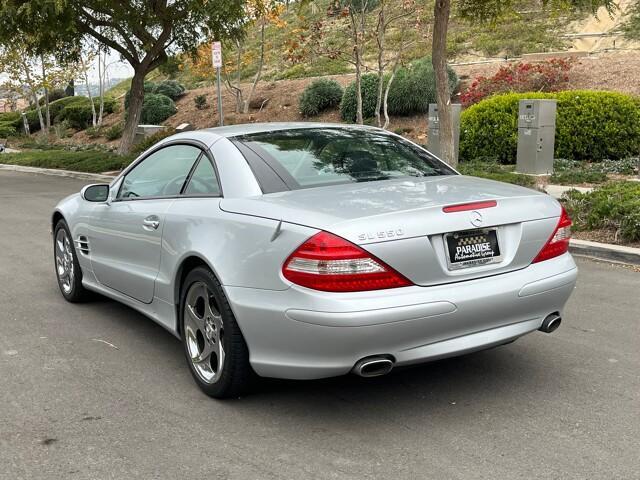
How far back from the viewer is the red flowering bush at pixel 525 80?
2031cm

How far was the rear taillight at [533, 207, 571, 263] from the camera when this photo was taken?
14.3 feet

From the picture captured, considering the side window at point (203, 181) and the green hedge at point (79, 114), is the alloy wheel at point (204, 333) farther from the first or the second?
the green hedge at point (79, 114)

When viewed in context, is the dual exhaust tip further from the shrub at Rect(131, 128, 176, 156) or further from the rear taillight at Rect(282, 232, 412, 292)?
the shrub at Rect(131, 128, 176, 156)

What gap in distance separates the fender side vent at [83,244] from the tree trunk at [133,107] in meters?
16.2

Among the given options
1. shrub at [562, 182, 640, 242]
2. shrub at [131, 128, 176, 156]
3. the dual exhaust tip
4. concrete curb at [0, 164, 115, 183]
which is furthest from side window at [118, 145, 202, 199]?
shrub at [131, 128, 176, 156]

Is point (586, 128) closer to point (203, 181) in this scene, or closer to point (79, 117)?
point (203, 181)

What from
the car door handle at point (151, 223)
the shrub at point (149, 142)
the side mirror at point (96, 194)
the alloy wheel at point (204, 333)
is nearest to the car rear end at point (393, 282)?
the alloy wheel at point (204, 333)

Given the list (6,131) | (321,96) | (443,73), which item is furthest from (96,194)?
(6,131)

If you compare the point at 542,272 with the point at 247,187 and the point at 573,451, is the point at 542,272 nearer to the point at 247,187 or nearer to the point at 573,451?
the point at 573,451

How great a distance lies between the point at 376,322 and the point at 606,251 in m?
5.29

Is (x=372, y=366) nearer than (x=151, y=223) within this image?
Yes

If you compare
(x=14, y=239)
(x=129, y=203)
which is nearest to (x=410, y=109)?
(x=14, y=239)

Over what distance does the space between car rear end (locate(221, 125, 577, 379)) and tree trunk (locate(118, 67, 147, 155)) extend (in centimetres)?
1838

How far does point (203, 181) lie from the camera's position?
15.9 ft
